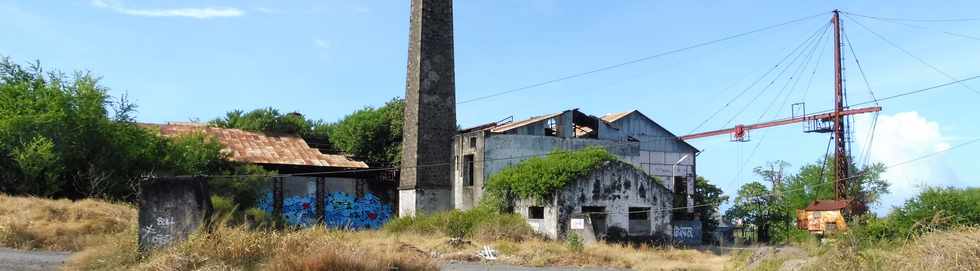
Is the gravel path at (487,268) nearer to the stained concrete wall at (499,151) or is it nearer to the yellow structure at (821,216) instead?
the stained concrete wall at (499,151)

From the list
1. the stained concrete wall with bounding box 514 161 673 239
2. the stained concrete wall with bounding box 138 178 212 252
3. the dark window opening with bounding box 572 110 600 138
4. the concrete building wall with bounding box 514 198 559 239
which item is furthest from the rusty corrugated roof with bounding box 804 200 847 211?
the stained concrete wall with bounding box 138 178 212 252

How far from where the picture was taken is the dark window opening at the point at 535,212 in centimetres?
3170

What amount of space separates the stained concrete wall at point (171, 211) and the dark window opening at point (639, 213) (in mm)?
23058

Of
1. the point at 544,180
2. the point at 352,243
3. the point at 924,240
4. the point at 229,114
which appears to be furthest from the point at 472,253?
the point at 229,114

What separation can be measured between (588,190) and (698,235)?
9.31 metres

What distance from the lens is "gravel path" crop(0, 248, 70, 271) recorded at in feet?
43.2

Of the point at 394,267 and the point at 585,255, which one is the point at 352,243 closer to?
the point at 394,267

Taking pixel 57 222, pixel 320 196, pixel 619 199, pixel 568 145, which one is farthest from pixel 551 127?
pixel 57 222

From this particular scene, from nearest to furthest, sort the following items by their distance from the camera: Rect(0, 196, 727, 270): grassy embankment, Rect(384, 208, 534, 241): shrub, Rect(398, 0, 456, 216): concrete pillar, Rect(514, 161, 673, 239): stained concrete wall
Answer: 1. Rect(0, 196, 727, 270): grassy embankment
2. Rect(384, 208, 534, 241): shrub
3. Rect(514, 161, 673, 239): stained concrete wall
4. Rect(398, 0, 456, 216): concrete pillar

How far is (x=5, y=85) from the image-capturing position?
24250 millimetres

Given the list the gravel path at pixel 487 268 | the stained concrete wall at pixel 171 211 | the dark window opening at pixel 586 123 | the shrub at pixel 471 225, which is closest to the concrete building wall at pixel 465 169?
the shrub at pixel 471 225

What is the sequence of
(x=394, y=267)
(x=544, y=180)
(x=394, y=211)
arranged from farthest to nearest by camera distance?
(x=394, y=211) → (x=544, y=180) → (x=394, y=267)

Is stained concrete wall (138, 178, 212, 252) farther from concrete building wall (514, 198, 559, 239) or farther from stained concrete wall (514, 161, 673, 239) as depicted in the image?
stained concrete wall (514, 161, 673, 239)

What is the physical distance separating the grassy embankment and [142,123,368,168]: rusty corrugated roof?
6004mm
